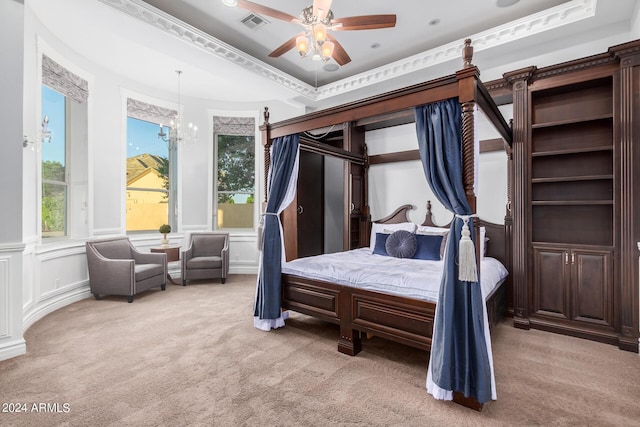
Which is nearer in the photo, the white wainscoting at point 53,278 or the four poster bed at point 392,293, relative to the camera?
the four poster bed at point 392,293

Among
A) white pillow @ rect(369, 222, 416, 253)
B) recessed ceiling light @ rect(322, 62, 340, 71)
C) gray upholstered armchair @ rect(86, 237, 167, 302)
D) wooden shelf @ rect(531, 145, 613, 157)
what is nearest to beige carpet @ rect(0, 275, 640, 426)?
gray upholstered armchair @ rect(86, 237, 167, 302)

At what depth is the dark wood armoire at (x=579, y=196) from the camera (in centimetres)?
292

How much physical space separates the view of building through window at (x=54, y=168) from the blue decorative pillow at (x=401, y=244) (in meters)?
4.55

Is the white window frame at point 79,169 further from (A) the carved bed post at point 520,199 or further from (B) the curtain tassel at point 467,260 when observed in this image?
(A) the carved bed post at point 520,199

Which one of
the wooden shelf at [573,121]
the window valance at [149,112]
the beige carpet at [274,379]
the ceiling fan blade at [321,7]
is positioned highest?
the window valance at [149,112]

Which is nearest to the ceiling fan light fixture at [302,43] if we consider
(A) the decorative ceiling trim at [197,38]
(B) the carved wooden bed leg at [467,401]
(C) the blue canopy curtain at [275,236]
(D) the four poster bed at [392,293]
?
(D) the four poster bed at [392,293]

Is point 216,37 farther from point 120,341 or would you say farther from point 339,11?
point 120,341

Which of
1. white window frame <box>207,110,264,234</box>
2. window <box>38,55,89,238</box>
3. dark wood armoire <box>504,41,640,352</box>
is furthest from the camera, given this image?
white window frame <box>207,110,264,234</box>

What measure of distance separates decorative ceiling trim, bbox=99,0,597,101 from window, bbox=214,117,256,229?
1714mm

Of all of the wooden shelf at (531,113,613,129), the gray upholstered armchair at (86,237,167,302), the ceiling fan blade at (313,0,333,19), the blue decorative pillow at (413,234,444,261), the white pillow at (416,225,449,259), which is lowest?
the gray upholstered armchair at (86,237,167,302)

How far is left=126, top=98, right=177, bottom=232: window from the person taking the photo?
546 centimetres

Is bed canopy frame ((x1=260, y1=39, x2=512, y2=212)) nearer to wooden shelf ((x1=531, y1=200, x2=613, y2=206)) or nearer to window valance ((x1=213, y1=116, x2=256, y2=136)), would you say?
wooden shelf ((x1=531, y1=200, x2=613, y2=206))

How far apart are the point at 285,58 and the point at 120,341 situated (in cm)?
408

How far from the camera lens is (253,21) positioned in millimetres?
3621
